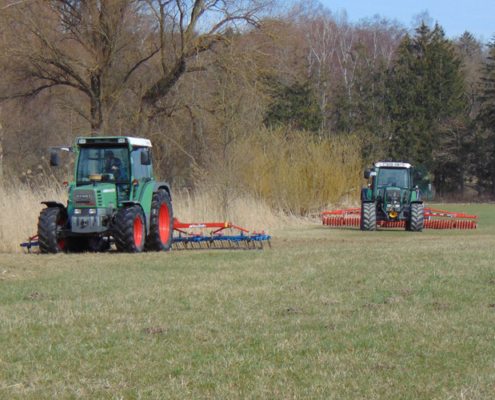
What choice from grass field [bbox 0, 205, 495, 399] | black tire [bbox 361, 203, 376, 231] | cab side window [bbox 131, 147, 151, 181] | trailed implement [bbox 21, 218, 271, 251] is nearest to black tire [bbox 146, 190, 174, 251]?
trailed implement [bbox 21, 218, 271, 251]

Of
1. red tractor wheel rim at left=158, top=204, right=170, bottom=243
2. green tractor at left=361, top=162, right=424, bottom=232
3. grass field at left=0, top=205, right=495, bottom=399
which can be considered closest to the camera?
grass field at left=0, top=205, right=495, bottom=399

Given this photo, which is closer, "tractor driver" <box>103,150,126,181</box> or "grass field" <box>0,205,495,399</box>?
"grass field" <box>0,205,495,399</box>

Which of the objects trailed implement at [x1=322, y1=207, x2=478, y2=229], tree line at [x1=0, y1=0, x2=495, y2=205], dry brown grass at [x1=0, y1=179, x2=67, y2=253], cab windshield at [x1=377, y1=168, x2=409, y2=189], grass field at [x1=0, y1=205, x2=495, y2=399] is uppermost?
tree line at [x1=0, y1=0, x2=495, y2=205]

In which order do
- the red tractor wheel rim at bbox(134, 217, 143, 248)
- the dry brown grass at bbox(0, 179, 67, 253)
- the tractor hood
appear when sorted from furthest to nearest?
the dry brown grass at bbox(0, 179, 67, 253) → the red tractor wheel rim at bbox(134, 217, 143, 248) → the tractor hood

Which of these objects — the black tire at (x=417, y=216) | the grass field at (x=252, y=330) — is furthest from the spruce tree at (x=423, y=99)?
the grass field at (x=252, y=330)

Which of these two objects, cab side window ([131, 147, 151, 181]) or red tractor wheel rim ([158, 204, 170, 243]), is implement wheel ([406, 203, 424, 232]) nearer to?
red tractor wheel rim ([158, 204, 170, 243])

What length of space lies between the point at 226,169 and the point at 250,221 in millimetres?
1837

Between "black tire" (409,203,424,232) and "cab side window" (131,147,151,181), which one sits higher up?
"cab side window" (131,147,151,181)

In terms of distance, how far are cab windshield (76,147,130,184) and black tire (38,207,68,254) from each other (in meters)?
1.04

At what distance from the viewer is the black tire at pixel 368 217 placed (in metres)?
21.8

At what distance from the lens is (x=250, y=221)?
20.6 m

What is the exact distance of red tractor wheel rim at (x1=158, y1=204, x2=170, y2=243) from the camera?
1510cm

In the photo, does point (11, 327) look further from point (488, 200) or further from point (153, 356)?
point (488, 200)

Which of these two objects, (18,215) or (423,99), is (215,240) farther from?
(423,99)
